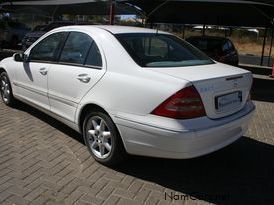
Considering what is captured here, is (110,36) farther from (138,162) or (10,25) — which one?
(10,25)

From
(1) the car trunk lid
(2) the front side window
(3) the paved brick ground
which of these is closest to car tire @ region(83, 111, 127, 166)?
(3) the paved brick ground

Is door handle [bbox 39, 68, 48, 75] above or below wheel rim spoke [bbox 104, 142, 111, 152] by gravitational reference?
above

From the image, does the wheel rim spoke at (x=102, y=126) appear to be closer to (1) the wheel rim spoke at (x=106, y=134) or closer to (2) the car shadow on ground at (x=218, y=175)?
(1) the wheel rim spoke at (x=106, y=134)

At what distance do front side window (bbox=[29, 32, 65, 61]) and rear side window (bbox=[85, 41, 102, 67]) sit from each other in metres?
0.80

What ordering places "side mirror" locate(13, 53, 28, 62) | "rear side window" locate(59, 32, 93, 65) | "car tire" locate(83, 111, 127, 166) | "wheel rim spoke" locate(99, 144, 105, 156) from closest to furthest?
"car tire" locate(83, 111, 127, 166) < "wheel rim spoke" locate(99, 144, 105, 156) < "rear side window" locate(59, 32, 93, 65) < "side mirror" locate(13, 53, 28, 62)

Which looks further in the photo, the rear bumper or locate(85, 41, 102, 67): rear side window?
locate(85, 41, 102, 67): rear side window

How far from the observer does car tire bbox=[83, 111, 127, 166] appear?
4.47m

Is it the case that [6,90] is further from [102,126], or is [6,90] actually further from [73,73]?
[102,126]

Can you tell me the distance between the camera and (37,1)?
18.0 meters

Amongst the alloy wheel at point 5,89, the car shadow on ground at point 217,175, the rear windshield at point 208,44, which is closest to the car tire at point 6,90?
the alloy wheel at point 5,89

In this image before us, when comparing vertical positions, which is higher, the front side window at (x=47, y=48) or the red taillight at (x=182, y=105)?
the front side window at (x=47, y=48)

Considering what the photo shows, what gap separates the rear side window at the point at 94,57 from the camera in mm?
4779

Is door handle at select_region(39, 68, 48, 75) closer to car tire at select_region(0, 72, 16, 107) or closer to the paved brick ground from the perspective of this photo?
the paved brick ground

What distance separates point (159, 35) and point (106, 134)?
62.1 inches
